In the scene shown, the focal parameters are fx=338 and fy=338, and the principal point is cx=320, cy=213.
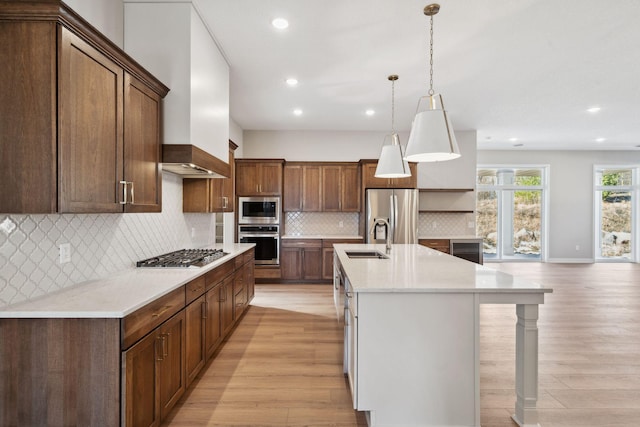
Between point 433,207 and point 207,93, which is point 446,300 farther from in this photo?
point 433,207

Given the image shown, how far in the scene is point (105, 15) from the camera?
8.00ft

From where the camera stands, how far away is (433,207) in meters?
6.91

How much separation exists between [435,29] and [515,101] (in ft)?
8.88

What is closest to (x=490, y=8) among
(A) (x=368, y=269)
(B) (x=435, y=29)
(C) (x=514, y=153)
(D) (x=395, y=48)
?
(B) (x=435, y=29)

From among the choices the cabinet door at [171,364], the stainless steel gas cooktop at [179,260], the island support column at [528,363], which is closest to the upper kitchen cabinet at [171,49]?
the stainless steel gas cooktop at [179,260]

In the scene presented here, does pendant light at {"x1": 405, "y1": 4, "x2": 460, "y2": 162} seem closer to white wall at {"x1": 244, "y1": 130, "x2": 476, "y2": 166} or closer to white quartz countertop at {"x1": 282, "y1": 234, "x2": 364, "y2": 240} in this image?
white quartz countertop at {"x1": 282, "y1": 234, "x2": 364, "y2": 240}

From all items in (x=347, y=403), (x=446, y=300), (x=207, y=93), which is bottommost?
(x=347, y=403)

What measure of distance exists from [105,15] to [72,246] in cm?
167

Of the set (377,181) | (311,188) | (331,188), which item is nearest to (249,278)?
(311,188)

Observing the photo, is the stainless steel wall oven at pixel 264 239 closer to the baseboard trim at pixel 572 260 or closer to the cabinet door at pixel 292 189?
the cabinet door at pixel 292 189

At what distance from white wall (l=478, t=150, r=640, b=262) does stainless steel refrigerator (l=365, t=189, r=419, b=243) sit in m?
4.11

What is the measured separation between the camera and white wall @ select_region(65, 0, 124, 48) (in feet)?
7.19

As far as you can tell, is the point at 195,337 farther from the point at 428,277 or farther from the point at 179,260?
the point at 428,277

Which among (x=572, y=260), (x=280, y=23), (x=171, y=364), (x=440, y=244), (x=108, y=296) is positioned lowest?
(x=572, y=260)
